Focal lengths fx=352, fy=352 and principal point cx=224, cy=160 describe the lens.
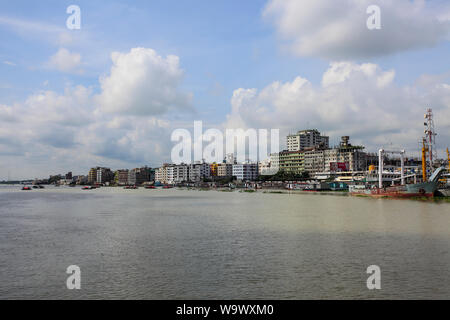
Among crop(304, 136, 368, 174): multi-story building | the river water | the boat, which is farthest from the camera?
crop(304, 136, 368, 174): multi-story building

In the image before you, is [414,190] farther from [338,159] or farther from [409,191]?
[338,159]

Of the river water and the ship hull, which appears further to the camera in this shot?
the ship hull

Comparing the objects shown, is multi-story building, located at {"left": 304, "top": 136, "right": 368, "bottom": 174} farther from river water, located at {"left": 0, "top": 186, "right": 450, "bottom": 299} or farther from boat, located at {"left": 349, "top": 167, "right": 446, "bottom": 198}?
Result: river water, located at {"left": 0, "top": 186, "right": 450, "bottom": 299}

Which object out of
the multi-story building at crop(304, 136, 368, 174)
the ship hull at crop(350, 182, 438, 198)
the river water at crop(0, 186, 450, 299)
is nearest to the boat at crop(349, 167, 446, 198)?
the ship hull at crop(350, 182, 438, 198)

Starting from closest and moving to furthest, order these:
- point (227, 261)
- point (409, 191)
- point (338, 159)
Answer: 1. point (227, 261)
2. point (409, 191)
3. point (338, 159)

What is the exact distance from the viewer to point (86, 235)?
29969 mm

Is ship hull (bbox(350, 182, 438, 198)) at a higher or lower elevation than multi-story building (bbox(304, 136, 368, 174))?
lower

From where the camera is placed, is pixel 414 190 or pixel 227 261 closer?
pixel 227 261

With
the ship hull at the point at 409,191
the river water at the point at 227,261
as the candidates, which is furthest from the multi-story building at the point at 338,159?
the river water at the point at 227,261

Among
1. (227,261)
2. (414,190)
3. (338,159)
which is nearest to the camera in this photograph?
(227,261)

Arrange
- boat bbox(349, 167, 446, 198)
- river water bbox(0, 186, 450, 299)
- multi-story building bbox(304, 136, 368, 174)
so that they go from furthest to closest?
1. multi-story building bbox(304, 136, 368, 174)
2. boat bbox(349, 167, 446, 198)
3. river water bbox(0, 186, 450, 299)

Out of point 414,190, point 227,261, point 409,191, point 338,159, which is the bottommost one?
point 227,261

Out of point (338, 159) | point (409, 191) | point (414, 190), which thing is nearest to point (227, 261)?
point (414, 190)

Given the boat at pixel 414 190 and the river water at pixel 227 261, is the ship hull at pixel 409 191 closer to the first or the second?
the boat at pixel 414 190
